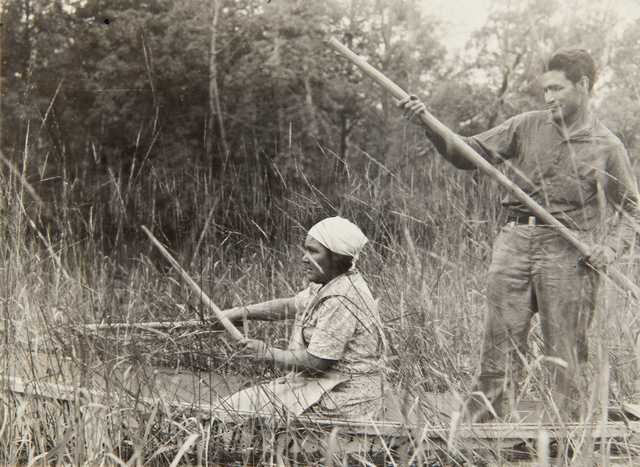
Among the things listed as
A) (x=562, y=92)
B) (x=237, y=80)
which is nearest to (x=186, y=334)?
(x=562, y=92)

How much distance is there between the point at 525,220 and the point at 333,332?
976 mm

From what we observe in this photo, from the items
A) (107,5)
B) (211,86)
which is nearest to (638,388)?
(211,86)

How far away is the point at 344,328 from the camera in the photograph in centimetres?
255

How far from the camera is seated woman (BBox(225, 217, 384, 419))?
2.54 meters

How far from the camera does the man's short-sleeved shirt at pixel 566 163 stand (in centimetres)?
290

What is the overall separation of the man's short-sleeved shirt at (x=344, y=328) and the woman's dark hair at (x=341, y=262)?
21 mm

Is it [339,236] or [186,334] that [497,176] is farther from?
[186,334]

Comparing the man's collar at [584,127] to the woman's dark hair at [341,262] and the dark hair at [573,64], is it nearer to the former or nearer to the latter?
the dark hair at [573,64]

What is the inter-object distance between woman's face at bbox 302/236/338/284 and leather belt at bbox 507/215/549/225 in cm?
85

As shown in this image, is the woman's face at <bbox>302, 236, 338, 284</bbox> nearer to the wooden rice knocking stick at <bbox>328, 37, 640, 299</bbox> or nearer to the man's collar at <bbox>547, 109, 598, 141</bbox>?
the wooden rice knocking stick at <bbox>328, 37, 640, 299</bbox>

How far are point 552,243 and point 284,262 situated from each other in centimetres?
168

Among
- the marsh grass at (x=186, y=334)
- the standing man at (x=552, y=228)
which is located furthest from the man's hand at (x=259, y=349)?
the standing man at (x=552, y=228)

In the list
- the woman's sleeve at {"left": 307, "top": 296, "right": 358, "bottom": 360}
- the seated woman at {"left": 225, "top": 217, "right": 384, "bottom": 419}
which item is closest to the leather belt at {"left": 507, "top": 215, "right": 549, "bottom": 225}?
the seated woman at {"left": 225, "top": 217, "right": 384, "bottom": 419}

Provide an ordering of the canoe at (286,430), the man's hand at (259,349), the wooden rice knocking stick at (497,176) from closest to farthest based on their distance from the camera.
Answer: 1. the canoe at (286,430)
2. the man's hand at (259,349)
3. the wooden rice knocking stick at (497,176)
